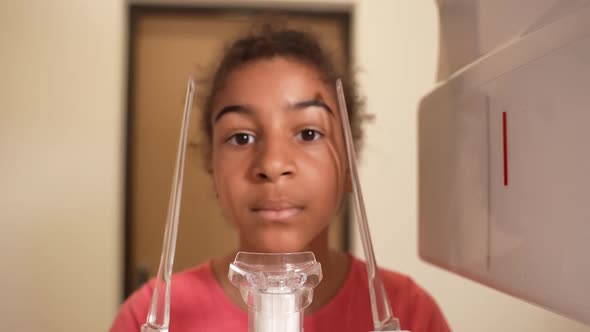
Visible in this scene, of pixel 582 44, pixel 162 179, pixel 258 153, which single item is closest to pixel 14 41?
pixel 162 179

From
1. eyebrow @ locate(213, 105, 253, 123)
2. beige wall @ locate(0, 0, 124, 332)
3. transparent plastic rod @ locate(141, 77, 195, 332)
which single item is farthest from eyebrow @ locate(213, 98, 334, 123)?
beige wall @ locate(0, 0, 124, 332)

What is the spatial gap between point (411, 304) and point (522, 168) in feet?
0.67

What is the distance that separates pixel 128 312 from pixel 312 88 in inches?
11.8

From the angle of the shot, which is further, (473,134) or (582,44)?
(473,134)

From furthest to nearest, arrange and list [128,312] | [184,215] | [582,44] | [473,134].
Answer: [184,215] → [128,312] → [473,134] → [582,44]

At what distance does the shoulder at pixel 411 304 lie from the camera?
42cm

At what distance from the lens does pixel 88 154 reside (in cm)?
61

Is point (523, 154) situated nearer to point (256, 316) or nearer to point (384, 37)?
point (256, 316)

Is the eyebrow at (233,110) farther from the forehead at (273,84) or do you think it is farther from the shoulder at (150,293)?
the shoulder at (150,293)

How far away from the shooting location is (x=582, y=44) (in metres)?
0.23

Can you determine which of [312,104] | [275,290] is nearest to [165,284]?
[275,290]

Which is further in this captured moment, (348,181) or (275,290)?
(348,181)

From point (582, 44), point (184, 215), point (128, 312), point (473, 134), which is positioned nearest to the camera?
point (582, 44)

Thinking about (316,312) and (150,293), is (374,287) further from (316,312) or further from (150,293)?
(150,293)
